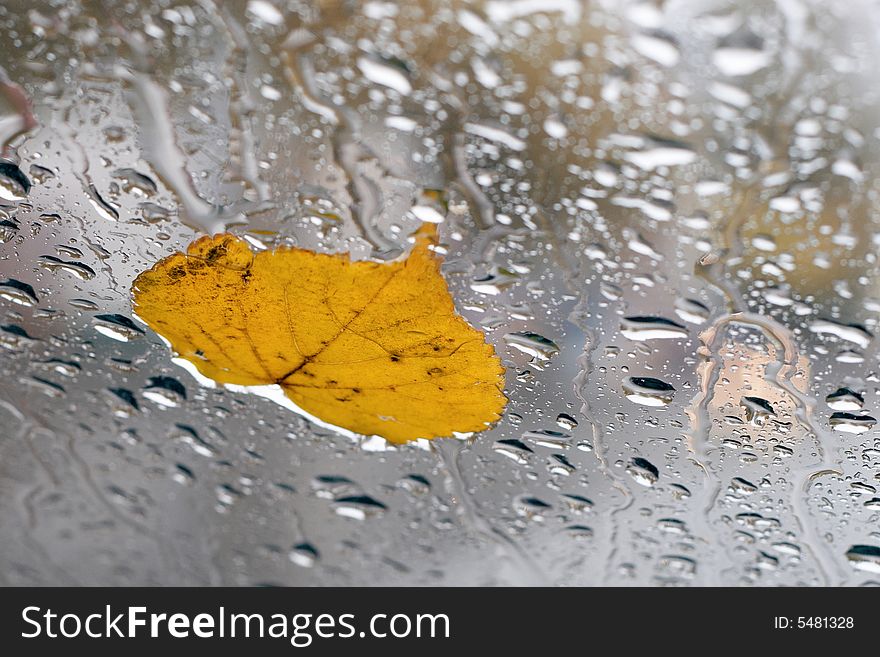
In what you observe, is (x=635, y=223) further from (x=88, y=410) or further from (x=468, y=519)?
(x=88, y=410)

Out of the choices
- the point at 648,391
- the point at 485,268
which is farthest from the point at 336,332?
the point at 648,391

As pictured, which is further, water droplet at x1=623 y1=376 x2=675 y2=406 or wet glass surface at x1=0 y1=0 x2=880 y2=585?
water droplet at x1=623 y1=376 x2=675 y2=406

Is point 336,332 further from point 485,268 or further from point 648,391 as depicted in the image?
point 648,391

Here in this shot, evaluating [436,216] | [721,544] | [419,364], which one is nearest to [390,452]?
[419,364]
